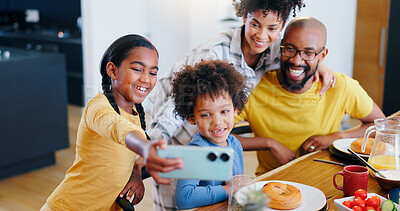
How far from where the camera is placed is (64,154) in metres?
4.09

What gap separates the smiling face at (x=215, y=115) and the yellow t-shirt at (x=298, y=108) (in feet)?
1.91

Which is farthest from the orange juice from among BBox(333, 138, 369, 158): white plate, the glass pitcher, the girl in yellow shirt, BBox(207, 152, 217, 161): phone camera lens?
BBox(207, 152, 217, 161): phone camera lens

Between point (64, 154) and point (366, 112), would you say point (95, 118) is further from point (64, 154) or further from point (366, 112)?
point (64, 154)

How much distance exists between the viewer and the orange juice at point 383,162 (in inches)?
60.3

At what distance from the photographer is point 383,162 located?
5.09 feet

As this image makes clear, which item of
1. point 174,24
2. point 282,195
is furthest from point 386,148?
point 174,24

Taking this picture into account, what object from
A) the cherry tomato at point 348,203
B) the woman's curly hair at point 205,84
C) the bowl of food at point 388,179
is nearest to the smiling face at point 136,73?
the woman's curly hair at point 205,84

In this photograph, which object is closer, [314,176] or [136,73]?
[136,73]

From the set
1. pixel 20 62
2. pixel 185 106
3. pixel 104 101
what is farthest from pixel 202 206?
pixel 20 62

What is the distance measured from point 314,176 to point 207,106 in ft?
1.58

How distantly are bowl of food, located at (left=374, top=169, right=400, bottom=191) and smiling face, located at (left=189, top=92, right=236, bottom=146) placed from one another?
0.50 meters

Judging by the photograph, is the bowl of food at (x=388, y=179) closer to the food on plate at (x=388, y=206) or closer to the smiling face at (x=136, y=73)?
the food on plate at (x=388, y=206)

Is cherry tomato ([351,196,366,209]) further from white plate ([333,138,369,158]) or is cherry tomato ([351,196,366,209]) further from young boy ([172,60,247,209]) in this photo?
white plate ([333,138,369,158])

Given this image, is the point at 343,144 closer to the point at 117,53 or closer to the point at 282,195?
the point at 282,195
